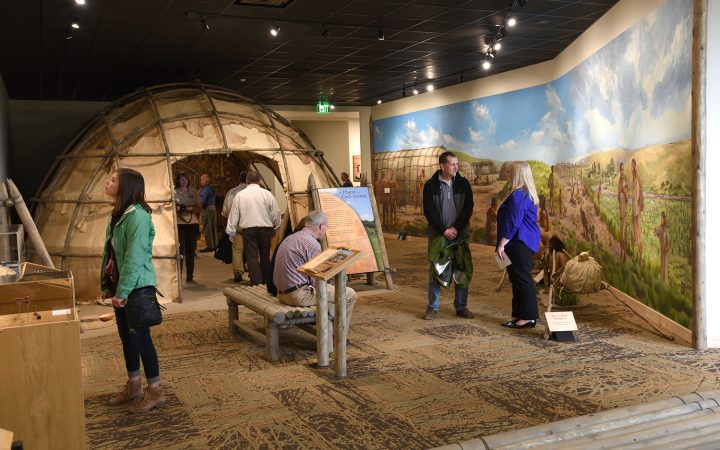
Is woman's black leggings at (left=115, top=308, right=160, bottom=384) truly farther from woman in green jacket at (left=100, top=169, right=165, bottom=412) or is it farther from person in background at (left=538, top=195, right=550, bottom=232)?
person in background at (left=538, top=195, right=550, bottom=232)

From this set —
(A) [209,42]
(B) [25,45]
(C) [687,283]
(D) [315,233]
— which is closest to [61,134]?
(B) [25,45]

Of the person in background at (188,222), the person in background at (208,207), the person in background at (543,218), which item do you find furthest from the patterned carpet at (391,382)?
the person in background at (208,207)

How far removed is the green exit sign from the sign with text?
803cm

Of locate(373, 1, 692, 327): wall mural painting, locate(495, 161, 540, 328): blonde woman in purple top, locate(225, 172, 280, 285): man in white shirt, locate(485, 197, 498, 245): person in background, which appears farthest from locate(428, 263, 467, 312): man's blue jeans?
locate(485, 197, 498, 245): person in background

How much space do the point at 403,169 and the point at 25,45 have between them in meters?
9.43

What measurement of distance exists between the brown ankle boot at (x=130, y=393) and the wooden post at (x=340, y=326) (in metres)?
1.50

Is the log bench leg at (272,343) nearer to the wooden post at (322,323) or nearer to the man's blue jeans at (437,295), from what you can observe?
the wooden post at (322,323)

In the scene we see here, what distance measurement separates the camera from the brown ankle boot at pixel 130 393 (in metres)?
5.05

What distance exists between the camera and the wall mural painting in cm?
659

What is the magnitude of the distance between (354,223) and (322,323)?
431cm

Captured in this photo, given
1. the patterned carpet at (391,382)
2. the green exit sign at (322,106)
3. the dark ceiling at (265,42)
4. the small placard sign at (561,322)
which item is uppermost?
the dark ceiling at (265,42)

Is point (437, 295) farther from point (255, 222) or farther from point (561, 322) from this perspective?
point (255, 222)

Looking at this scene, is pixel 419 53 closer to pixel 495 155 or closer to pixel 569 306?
pixel 495 155

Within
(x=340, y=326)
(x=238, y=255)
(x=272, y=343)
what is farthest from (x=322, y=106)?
(x=340, y=326)
